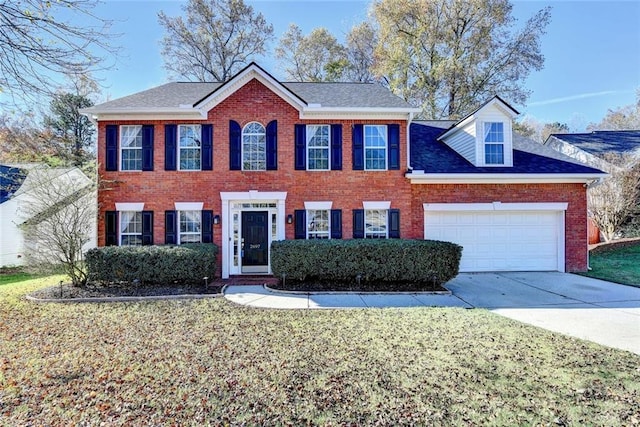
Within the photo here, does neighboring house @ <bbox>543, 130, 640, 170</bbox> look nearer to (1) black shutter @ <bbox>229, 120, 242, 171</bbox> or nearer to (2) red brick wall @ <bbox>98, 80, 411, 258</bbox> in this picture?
(2) red brick wall @ <bbox>98, 80, 411, 258</bbox>

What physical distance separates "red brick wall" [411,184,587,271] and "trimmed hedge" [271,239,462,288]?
7.10 ft

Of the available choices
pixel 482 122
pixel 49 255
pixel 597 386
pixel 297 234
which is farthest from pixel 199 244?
pixel 482 122

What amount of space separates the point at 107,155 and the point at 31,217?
9.34 feet

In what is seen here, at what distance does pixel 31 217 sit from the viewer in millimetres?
9133

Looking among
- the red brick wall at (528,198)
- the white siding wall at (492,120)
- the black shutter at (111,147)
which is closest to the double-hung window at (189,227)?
the black shutter at (111,147)

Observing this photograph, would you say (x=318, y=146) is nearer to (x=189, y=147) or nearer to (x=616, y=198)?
(x=189, y=147)

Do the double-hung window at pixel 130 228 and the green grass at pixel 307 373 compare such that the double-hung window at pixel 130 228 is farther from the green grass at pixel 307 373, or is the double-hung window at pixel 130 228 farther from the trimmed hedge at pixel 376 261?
the trimmed hedge at pixel 376 261

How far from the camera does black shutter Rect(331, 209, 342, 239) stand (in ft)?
36.0

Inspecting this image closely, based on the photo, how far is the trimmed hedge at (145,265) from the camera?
9.39 m

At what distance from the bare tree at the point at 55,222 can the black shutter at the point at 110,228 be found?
1.12 m

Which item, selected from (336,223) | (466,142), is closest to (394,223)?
(336,223)

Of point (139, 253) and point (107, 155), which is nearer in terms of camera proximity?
point (139, 253)

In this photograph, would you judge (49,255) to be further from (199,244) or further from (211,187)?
(211,187)

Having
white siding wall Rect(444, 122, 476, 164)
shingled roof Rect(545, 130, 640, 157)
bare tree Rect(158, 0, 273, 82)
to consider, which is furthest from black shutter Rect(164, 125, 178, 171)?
shingled roof Rect(545, 130, 640, 157)
